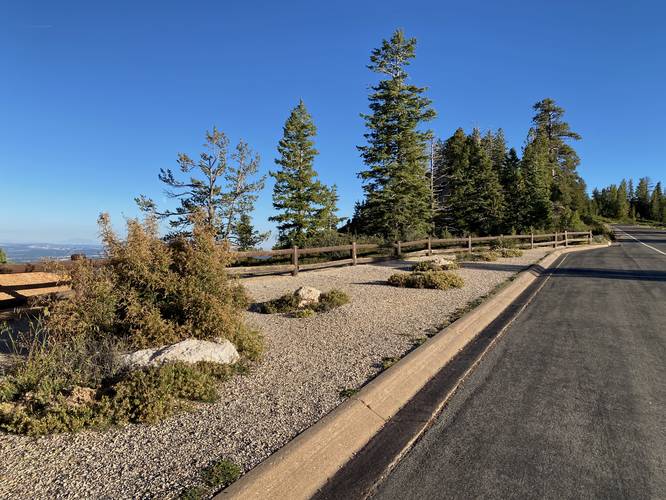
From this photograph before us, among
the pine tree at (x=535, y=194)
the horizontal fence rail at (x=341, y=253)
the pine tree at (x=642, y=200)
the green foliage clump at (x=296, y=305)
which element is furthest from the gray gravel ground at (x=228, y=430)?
the pine tree at (x=642, y=200)

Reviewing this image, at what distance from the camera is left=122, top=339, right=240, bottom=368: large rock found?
466cm

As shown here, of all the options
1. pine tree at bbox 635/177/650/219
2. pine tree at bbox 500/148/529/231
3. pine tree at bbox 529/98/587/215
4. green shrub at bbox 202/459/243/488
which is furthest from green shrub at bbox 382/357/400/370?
pine tree at bbox 635/177/650/219

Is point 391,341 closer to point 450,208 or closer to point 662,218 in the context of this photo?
point 450,208

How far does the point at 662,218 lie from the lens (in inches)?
4402

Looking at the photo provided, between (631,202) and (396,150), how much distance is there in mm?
141187

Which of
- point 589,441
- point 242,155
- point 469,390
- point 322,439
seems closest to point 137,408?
point 322,439

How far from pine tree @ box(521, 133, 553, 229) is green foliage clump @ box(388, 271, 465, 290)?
34362 mm

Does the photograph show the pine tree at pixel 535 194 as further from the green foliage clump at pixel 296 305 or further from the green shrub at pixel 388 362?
the green shrub at pixel 388 362

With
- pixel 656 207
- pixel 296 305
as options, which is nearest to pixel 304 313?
pixel 296 305

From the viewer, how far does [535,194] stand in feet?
136

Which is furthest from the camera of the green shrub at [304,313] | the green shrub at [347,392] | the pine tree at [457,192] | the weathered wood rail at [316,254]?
the pine tree at [457,192]

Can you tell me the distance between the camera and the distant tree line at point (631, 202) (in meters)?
114

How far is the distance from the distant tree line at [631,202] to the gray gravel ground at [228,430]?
11673 cm

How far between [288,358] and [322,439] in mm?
2326
